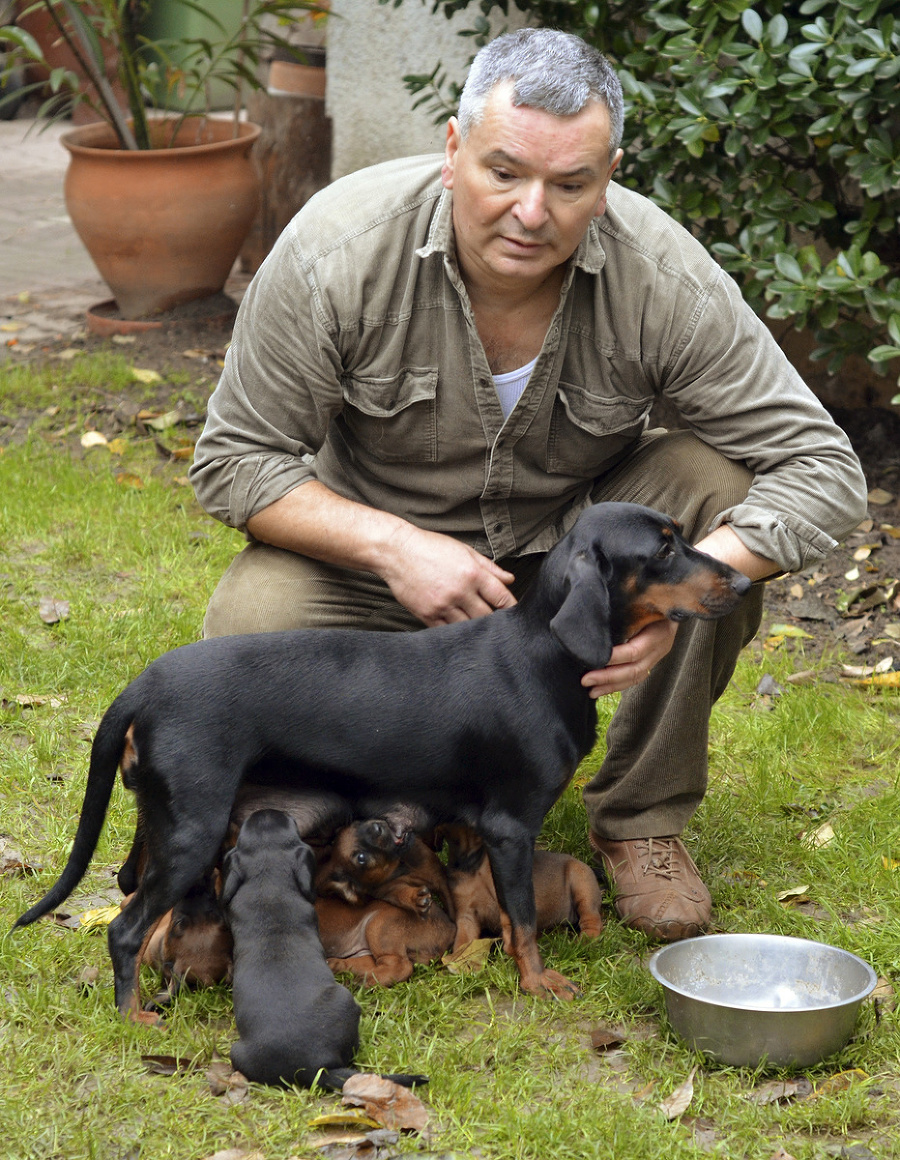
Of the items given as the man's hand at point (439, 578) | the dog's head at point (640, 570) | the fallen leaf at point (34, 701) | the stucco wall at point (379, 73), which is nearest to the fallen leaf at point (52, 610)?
the fallen leaf at point (34, 701)

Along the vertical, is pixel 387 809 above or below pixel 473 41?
below

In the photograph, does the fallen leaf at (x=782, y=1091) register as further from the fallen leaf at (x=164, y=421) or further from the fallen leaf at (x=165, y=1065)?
the fallen leaf at (x=164, y=421)

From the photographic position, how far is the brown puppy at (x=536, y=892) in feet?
10.5

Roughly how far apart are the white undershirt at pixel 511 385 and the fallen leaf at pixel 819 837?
1399 millimetres

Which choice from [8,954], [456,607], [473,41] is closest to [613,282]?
[456,607]

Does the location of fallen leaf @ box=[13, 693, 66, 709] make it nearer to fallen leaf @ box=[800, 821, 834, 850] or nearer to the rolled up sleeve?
the rolled up sleeve

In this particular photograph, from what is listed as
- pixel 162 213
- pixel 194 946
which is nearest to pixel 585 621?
pixel 194 946

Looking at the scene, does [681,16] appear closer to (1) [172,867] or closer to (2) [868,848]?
(2) [868,848]

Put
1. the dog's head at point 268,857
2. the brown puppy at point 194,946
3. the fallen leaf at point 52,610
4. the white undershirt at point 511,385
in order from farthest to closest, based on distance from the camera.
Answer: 1. the fallen leaf at point 52,610
2. the white undershirt at point 511,385
3. the brown puppy at point 194,946
4. the dog's head at point 268,857

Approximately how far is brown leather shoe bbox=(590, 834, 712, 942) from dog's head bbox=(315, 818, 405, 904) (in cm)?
60

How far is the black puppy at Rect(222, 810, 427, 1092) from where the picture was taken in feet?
8.46

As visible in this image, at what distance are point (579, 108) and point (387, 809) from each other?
5.29 feet

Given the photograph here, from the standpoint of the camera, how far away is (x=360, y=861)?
297 centimetres

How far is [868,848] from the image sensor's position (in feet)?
11.7
